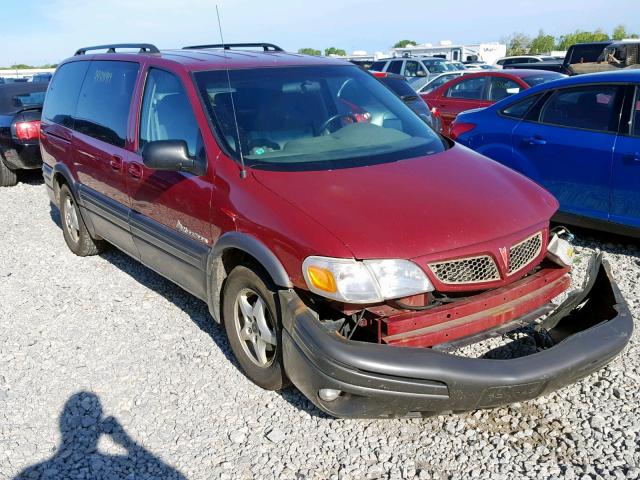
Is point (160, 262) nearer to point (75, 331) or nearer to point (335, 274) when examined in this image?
point (75, 331)

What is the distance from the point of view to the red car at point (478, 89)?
10.2 m

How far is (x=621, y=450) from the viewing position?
3.02 metres

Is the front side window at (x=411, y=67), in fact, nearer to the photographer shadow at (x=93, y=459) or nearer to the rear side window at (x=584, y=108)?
the rear side window at (x=584, y=108)

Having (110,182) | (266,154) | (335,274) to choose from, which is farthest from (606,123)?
(110,182)

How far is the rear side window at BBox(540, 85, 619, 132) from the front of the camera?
5477 mm

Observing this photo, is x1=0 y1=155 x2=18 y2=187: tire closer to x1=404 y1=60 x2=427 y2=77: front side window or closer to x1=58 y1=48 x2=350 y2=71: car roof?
x1=58 y1=48 x2=350 y2=71: car roof

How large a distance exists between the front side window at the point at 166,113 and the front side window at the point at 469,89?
24.2 ft

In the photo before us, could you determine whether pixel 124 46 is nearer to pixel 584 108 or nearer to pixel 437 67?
pixel 584 108

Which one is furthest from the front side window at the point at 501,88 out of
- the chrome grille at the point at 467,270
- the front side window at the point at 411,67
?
the front side window at the point at 411,67

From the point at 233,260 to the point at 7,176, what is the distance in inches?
287

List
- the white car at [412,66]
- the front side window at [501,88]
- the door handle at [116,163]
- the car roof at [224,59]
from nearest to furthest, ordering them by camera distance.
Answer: the car roof at [224,59], the door handle at [116,163], the front side window at [501,88], the white car at [412,66]

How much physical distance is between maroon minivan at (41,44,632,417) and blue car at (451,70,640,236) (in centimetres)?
184

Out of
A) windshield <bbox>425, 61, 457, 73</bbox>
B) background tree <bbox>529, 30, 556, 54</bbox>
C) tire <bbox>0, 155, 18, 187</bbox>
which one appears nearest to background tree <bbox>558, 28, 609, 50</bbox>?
background tree <bbox>529, 30, 556, 54</bbox>

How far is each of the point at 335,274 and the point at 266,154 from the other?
1087 millimetres
